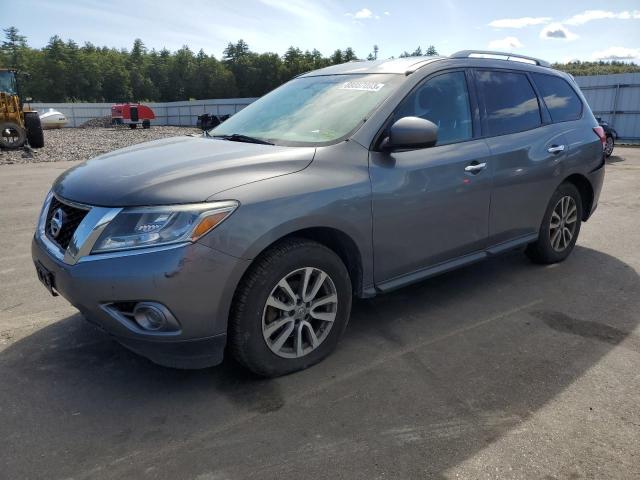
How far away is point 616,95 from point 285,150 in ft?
78.0

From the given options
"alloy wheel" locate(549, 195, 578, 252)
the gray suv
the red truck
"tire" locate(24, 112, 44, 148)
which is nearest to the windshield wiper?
the gray suv

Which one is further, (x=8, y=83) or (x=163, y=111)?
(x=163, y=111)

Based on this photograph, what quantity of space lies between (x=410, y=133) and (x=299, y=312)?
4.19ft

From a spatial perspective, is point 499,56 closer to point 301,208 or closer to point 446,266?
point 446,266

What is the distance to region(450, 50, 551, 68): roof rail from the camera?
4.18 m

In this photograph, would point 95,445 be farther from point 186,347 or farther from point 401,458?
point 401,458

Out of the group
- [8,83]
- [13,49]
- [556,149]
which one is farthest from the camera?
[13,49]

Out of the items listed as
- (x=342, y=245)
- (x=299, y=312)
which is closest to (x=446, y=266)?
(x=342, y=245)

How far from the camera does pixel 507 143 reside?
417 cm

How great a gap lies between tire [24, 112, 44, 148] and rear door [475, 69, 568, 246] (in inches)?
738

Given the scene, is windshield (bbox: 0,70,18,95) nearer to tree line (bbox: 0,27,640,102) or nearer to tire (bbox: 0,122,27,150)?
tire (bbox: 0,122,27,150)

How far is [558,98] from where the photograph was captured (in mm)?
4949

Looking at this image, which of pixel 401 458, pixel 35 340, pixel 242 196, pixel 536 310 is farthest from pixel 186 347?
pixel 536 310

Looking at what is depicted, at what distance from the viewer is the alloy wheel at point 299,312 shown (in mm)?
2918
